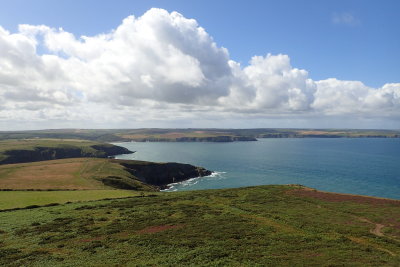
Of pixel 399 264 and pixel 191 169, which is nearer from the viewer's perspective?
pixel 399 264

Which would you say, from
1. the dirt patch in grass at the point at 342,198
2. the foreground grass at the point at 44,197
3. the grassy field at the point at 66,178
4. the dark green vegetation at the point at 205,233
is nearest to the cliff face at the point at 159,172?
the grassy field at the point at 66,178

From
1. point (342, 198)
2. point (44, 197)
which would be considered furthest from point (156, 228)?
point (342, 198)

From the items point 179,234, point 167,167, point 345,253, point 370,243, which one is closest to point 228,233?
point 179,234

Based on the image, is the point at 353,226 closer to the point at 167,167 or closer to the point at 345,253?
the point at 345,253

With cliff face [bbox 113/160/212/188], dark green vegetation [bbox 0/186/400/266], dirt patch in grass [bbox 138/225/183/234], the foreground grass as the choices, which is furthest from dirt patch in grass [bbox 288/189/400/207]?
cliff face [bbox 113/160/212/188]

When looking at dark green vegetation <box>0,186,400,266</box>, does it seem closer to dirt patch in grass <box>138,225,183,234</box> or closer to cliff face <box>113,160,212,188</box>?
dirt patch in grass <box>138,225,183,234</box>

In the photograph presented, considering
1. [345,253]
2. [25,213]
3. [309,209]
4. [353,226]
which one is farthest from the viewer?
[309,209]
